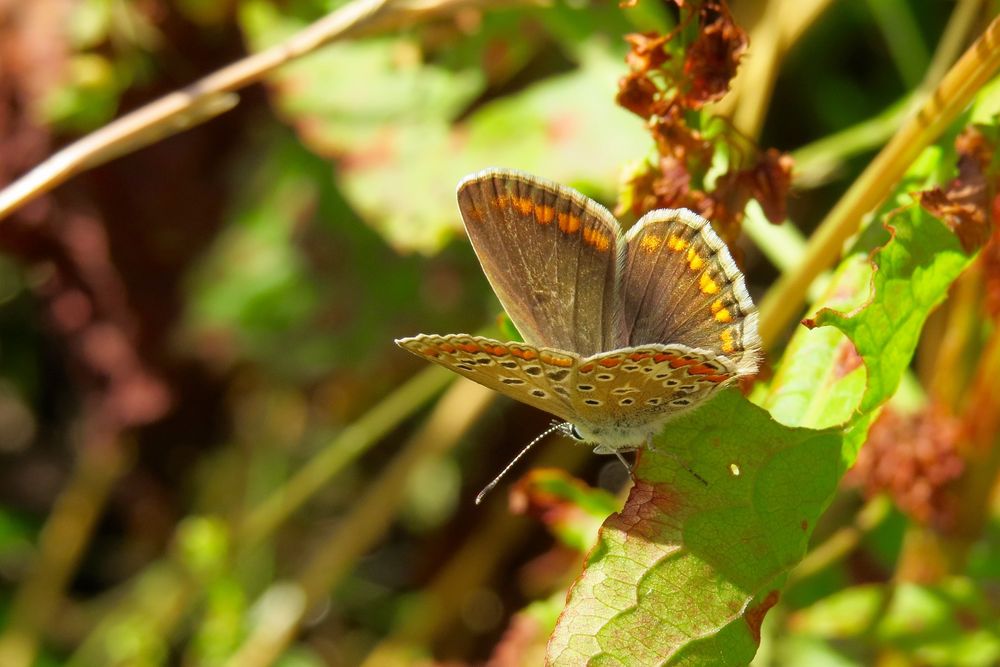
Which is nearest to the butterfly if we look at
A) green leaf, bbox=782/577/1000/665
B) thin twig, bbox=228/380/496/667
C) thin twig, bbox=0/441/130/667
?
green leaf, bbox=782/577/1000/665

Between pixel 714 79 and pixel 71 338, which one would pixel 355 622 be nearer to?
pixel 71 338

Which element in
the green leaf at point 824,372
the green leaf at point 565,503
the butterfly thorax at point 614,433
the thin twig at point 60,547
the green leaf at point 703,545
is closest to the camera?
the green leaf at point 703,545

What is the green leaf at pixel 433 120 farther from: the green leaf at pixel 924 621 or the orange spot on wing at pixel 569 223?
the green leaf at pixel 924 621

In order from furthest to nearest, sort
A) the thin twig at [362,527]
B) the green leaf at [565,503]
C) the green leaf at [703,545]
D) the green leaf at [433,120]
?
the thin twig at [362,527] < the green leaf at [433,120] < the green leaf at [565,503] < the green leaf at [703,545]

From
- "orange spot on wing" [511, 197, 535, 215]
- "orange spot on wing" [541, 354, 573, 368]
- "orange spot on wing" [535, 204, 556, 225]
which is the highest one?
"orange spot on wing" [511, 197, 535, 215]

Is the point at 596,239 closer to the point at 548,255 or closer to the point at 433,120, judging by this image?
the point at 548,255

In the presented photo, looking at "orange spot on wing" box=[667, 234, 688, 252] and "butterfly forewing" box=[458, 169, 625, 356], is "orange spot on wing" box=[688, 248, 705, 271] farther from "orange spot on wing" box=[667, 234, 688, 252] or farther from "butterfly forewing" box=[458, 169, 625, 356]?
"butterfly forewing" box=[458, 169, 625, 356]

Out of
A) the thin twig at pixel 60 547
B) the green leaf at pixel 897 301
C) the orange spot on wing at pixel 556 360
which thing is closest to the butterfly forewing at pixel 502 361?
the orange spot on wing at pixel 556 360
